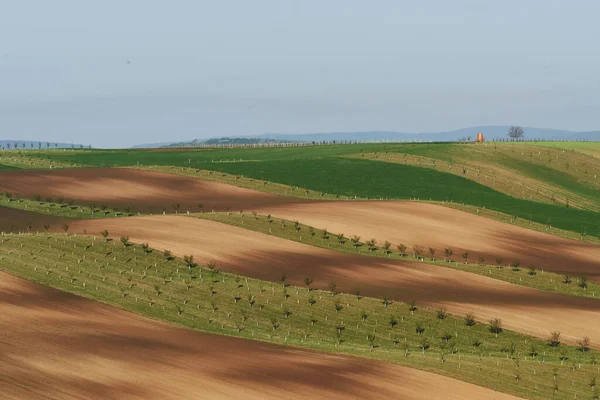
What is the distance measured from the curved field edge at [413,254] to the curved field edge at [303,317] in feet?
43.7

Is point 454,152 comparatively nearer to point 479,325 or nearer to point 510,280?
point 510,280

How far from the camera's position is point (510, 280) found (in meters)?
71.1

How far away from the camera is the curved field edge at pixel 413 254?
233 feet

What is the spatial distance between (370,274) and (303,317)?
11.2m

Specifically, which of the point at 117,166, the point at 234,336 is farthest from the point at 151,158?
the point at 234,336

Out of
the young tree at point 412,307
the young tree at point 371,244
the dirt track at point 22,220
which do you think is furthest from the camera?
the dirt track at point 22,220

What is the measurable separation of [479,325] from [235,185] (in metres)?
53.7

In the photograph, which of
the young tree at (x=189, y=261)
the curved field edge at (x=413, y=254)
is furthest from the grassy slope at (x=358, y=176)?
the young tree at (x=189, y=261)

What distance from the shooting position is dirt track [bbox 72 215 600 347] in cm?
6119

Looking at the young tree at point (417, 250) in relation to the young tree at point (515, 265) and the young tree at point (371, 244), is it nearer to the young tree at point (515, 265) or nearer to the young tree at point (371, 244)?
the young tree at point (371, 244)

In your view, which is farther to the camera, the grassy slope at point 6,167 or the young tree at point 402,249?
the grassy slope at point 6,167

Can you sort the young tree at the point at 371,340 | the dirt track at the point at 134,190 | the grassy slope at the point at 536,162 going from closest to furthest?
the young tree at the point at 371,340, the dirt track at the point at 134,190, the grassy slope at the point at 536,162

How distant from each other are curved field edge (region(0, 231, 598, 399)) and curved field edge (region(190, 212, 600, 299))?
13.3 m

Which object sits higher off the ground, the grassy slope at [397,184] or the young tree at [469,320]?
the grassy slope at [397,184]
